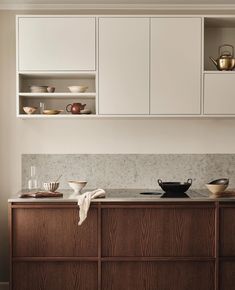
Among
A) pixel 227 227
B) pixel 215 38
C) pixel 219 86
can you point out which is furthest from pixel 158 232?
pixel 215 38

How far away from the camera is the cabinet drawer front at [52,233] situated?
4.00 m

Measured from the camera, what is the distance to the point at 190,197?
4.05m

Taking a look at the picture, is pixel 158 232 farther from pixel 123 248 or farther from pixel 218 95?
pixel 218 95

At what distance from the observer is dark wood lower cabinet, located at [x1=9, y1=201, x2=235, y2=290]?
4.00 meters

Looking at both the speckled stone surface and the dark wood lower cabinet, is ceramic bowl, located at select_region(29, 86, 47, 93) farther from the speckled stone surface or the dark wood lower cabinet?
the dark wood lower cabinet

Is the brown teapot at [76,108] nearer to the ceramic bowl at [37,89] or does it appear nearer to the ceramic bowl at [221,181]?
the ceramic bowl at [37,89]

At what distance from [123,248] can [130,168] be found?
0.88 metres

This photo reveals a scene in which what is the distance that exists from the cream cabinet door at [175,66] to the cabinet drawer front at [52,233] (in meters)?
1.13

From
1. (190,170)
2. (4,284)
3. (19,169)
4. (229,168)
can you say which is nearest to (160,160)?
(190,170)

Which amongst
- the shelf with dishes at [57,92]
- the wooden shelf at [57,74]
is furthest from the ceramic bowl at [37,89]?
the wooden shelf at [57,74]

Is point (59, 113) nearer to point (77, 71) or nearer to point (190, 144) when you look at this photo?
point (77, 71)

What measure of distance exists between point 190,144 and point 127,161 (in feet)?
1.95

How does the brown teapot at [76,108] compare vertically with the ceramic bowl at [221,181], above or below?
above

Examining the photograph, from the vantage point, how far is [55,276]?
4.01 metres
